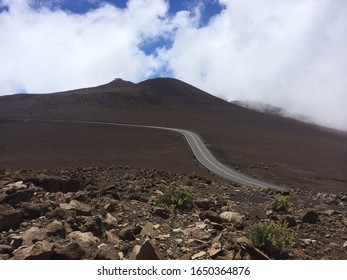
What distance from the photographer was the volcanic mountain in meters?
45.2

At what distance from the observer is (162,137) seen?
64.4 meters

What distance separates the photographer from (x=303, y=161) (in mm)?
56438

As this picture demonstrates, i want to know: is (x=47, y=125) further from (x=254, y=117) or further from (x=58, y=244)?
(x=58, y=244)

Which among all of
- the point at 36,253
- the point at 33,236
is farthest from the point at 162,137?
the point at 36,253

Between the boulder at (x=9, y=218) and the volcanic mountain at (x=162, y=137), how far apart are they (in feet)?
104

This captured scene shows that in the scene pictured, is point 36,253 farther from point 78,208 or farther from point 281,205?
point 281,205

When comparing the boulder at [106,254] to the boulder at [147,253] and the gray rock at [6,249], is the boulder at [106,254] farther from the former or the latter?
the gray rock at [6,249]

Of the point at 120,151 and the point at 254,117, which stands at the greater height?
the point at 254,117

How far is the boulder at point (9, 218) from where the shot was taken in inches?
278

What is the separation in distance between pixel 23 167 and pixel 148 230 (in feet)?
124

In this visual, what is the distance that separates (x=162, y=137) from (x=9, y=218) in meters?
57.3

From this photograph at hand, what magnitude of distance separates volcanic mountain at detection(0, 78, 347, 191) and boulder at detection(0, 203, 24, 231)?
31723 millimetres

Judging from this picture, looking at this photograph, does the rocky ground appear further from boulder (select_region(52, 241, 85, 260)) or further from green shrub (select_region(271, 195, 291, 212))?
green shrub (select_region(271, 195, 291, 212))

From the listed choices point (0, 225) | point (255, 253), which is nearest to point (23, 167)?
point (0, 225)
